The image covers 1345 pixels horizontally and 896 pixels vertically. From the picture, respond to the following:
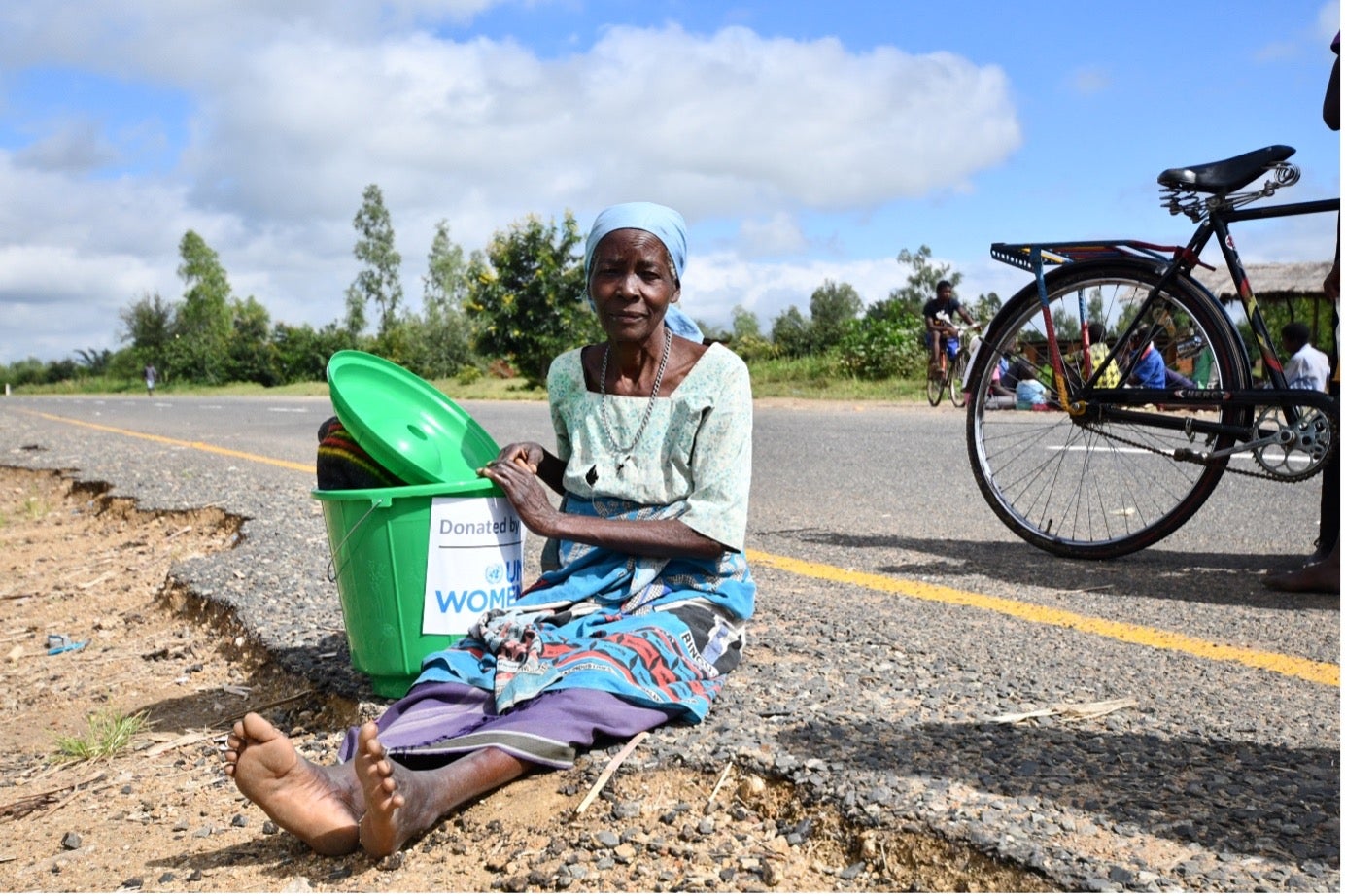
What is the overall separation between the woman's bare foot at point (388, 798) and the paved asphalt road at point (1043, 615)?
2.86 ft

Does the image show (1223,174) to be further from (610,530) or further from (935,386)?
(935,386)

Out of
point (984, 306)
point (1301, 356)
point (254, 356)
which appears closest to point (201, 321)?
point (254, 356)

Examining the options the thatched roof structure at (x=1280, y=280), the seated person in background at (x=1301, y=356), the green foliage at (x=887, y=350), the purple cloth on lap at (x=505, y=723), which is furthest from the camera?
the thatched roof structure at (x=1280, y=280)

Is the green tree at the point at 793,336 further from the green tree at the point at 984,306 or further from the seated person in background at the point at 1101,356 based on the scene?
the seated person in background at the point at 1101,356

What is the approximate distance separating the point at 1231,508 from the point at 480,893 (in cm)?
516

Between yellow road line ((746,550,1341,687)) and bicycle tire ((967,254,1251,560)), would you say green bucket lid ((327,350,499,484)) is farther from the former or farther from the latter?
bicycle tire ((967,254,1251,560))

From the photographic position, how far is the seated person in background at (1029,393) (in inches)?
208

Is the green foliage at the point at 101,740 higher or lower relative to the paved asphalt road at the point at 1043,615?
lower

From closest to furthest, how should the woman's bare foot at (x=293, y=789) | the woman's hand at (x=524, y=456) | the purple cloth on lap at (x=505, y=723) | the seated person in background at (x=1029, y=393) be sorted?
the woman's bare foot at (x=293, y=789) → the purple cloth on lap at (x=505, y=723) → the woman's hand at (x=524, y=456) → the seated person in background at (x=1029, y=393)

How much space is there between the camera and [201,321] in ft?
226

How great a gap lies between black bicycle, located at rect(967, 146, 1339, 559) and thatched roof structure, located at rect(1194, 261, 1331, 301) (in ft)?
67.7

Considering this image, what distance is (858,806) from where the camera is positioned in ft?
7.20

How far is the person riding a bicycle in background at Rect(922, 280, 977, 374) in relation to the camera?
55.2 feet

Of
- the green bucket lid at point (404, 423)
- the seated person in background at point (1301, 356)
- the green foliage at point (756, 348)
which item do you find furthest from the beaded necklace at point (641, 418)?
the green foliage at point (756, 348)
